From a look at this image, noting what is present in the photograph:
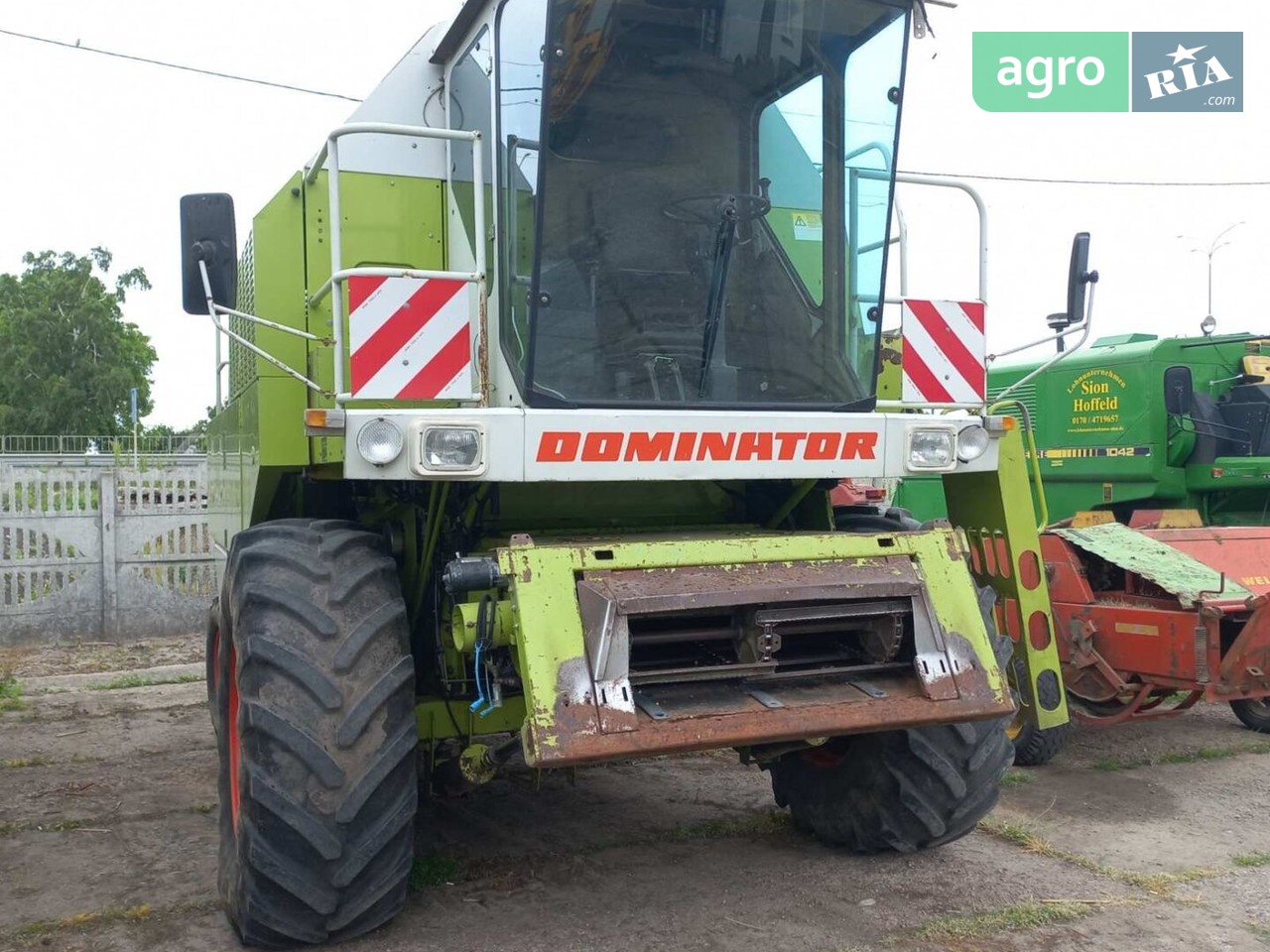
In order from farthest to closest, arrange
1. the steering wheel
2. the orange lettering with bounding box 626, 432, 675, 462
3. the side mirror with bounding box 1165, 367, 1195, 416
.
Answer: the side mirror with bounding box 1165, 367, 1195, 416 → the steering wheel → the orange lettering with bounding box 626, 432, 675, 462

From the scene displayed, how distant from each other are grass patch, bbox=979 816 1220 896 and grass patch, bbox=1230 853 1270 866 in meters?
0.16

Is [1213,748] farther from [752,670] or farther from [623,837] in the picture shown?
[752,670]

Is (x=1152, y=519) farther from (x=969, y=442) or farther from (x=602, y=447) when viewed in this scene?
(x=602, y=447)

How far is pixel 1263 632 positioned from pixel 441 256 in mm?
4030

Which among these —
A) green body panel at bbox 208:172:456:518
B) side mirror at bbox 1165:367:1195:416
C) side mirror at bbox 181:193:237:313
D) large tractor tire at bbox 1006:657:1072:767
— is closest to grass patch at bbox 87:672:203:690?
green body panel at bbox 208:172:456:518

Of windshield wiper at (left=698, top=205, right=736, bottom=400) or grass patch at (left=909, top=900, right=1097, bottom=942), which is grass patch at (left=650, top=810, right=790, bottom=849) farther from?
windshield wiper at (left=698, top=205, right=736, bottom=400)

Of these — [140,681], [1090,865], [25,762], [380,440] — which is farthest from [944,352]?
[140,681]

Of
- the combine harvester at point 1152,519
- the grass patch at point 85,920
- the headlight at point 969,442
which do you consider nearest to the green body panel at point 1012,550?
the combine harvester at point 1152,519

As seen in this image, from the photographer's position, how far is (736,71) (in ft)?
12.8

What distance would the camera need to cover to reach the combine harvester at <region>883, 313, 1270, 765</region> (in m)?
5.30

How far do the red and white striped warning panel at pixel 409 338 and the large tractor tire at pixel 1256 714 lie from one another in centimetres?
493

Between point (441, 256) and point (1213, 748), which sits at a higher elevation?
point (441, 256)

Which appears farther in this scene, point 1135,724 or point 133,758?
point 1135,724

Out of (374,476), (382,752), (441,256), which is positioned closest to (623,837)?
(382,752)
